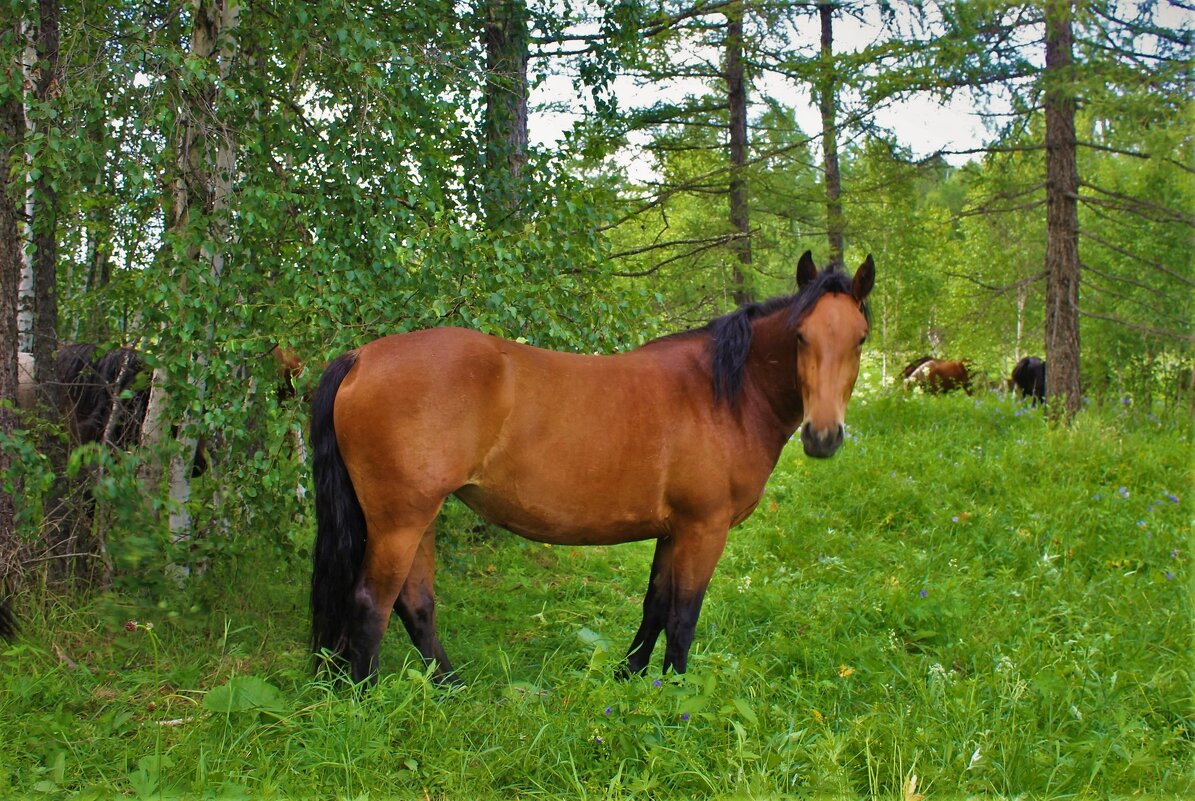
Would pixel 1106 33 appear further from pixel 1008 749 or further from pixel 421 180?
pixel 1008 749

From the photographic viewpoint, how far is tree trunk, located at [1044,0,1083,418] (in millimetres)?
9367

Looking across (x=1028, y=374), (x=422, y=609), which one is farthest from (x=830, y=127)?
(x=422, y=609)

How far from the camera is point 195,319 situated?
13.4ft

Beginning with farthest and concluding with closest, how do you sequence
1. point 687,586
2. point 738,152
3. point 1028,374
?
point 1028,374, point 738,152, point 687,586

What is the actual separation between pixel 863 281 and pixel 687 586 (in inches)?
65.7

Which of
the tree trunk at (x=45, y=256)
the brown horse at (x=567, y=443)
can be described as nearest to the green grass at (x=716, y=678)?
the brown horse at (x=567, y=443)

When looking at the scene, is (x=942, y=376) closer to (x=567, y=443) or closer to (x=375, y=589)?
(x=567, y=443)

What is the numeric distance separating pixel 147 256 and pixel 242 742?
3.26 m

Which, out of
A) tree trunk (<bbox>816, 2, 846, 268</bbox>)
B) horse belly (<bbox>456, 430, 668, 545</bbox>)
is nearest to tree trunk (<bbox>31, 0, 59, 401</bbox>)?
horse belly (<bbox>456, 430, 668, 545</bbox>)

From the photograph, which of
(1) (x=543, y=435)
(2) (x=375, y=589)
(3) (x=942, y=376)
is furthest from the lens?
(3) (x=942, y=376)

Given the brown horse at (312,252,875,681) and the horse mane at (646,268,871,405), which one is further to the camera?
the horse mane at (646,268,871,405)

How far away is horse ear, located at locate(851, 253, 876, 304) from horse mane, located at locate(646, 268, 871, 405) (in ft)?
0.10

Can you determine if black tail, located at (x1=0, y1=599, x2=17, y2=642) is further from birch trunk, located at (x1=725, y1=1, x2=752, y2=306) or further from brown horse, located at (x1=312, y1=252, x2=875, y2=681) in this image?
birch trunk, located at (x1=725, y1=1, x2=752, y2=306)

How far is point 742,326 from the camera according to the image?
13.4 feet
